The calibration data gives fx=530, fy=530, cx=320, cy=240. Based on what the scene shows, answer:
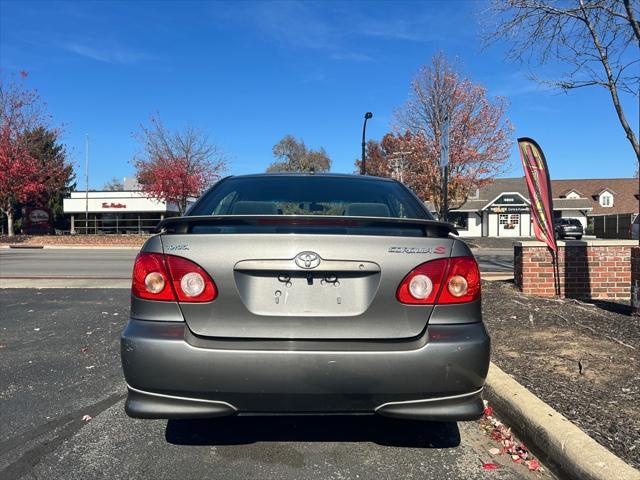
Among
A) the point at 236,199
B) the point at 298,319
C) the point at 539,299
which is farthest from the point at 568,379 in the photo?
the point at 539,299

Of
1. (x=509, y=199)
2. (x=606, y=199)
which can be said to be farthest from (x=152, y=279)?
(x=606, y=199)

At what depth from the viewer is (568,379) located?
4133 mm

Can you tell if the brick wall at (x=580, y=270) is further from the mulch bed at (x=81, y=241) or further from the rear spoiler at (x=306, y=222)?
the mulch bed at (x=81, y=241)

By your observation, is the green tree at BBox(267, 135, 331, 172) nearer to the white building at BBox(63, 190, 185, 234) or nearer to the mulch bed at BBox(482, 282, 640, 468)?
the white building at BBox(63, 190, 185, 234)

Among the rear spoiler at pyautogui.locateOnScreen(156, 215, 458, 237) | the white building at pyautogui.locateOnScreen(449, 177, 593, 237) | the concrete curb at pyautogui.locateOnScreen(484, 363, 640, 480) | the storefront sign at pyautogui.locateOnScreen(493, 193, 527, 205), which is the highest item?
the storefront sign at pyautogui.locateOnScreen(493, 193, 527, 205)

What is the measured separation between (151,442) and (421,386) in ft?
6.08

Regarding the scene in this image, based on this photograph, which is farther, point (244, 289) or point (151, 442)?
point (151, 442)

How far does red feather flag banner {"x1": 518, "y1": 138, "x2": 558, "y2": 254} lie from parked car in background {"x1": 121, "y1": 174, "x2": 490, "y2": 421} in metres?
6.14

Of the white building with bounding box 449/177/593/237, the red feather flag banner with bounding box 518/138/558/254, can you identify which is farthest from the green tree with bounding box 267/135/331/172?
the red feather flag banner with bounding box 518/138/558/254

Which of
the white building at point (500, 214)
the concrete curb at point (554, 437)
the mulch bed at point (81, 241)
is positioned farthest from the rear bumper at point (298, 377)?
the white building at point (500, 214)

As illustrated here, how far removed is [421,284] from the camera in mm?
2697

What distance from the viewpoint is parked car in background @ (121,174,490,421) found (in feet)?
8.52

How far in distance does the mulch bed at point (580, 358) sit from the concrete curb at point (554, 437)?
16 centimetres

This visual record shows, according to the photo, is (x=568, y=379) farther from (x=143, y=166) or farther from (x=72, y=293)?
(x=143, y=166)
